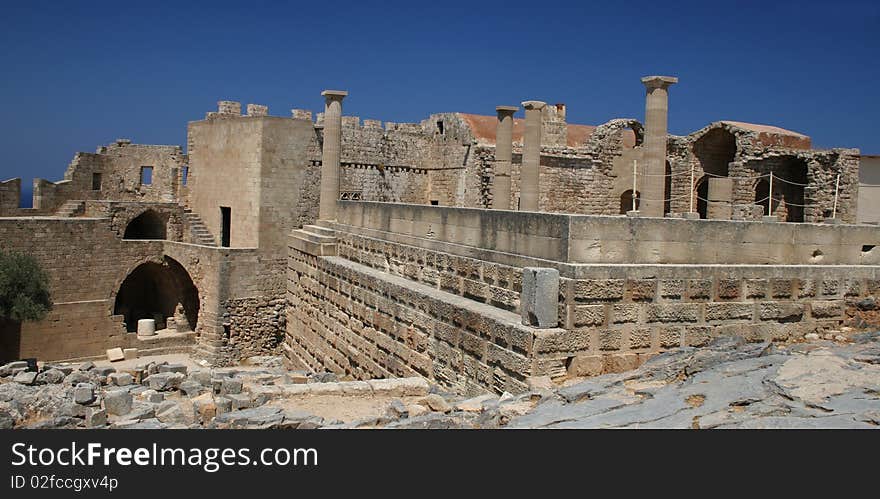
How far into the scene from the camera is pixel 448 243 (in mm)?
9984

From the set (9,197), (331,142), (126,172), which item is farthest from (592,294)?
(126,172)

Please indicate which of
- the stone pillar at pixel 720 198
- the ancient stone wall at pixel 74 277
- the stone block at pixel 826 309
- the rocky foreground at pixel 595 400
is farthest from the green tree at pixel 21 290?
the stone block at pixel 826 309

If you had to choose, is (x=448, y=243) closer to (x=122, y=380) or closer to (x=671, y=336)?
(x=671, y=336)

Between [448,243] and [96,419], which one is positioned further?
[448,243]

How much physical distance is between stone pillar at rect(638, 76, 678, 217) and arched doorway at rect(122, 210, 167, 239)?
15079 mm

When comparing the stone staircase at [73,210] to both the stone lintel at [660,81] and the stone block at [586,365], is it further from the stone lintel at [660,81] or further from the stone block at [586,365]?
the stone block at [586,365]

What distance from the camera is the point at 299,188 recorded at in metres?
20.7

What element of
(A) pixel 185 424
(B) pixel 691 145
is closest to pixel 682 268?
(A) pixel 185 424

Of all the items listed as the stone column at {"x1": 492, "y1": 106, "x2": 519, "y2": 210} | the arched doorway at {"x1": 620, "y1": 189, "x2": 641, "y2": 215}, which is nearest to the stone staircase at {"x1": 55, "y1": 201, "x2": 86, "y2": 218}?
the stone column at {"x1": 492, "y1": 106, "x2": 519, "y2": 210}

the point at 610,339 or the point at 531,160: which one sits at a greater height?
the point at 531,160

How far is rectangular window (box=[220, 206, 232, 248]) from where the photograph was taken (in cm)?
2191

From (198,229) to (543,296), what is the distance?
17074mm

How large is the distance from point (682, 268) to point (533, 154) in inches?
336

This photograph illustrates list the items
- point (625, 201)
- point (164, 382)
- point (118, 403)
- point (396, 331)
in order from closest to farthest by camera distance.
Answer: point (118, 403) → point (396, 331) → point (164, 382) → point (625, 201)
